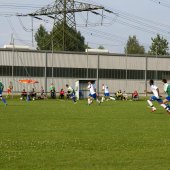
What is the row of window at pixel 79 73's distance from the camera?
65.7 meters

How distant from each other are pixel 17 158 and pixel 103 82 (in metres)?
61.1

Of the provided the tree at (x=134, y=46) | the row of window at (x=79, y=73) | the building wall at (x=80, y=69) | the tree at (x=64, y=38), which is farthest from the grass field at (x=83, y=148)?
the tree at (x=134, y=46)

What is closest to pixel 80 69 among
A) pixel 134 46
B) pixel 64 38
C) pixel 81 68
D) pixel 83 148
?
pixel 81 68

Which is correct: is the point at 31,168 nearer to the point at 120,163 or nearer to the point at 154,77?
the point at 120,163

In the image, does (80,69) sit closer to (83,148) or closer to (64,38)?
(64,38)

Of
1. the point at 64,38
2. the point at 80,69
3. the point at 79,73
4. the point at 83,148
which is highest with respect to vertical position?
the point at 64,38

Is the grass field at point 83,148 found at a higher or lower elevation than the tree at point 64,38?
lower

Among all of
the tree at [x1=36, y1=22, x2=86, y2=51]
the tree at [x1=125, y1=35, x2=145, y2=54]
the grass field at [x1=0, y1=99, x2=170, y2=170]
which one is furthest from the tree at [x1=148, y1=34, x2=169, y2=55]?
the grass field at [x1=0, y1=99, x2=170, y2=170]

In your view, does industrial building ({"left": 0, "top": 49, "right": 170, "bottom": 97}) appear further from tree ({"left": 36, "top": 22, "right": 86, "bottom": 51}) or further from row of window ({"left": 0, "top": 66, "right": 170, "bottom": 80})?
tree ({"left": 36, "top": 22, "right": 86, "bottom": 51})

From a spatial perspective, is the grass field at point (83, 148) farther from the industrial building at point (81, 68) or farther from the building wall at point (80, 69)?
the building wall at point (80, 69)

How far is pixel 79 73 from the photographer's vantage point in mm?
70688

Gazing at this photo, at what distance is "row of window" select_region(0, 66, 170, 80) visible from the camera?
65688 mm

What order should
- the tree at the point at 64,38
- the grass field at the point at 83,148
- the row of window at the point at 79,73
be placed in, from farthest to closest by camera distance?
the tree at the point at 64,38, the row of window at the point at 79,73, the grass field at the point at 83,148

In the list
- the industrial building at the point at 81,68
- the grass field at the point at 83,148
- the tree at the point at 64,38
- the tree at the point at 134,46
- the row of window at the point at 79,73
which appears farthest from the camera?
the tree at the point at 134,46
